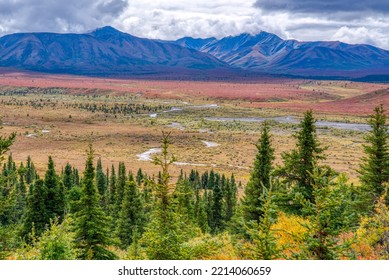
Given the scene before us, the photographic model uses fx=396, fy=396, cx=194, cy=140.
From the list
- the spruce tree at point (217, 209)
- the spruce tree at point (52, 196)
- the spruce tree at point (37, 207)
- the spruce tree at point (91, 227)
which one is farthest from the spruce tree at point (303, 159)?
the spruce tree at point (217, 209)

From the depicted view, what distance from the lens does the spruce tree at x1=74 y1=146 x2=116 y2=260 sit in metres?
16.3

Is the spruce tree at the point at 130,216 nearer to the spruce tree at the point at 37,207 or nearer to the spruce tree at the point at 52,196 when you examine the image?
the spruce tree at the point at 52,196

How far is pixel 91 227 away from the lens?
53.8 ft

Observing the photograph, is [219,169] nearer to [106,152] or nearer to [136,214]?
[106,152]

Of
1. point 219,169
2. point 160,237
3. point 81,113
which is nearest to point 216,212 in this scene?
point 160,237

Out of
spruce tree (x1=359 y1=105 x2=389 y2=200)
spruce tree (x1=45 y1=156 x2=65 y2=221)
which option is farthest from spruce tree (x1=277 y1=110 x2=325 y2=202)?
spruce tree (x1=45 y1=156 x2=65 y2=221)

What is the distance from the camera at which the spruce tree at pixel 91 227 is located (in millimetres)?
16266

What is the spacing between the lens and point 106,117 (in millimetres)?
152750

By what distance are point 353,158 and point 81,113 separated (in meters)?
111

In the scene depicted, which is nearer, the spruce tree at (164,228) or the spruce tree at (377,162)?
the spruce tree at (164,228)

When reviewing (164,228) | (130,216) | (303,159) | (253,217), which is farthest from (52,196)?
(164,228)

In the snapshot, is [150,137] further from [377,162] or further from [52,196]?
[377,162]

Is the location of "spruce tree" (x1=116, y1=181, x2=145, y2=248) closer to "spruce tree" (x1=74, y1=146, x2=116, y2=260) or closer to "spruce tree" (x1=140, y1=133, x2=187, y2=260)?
"spruce tree" (x1=74, y1=146, x2=116, y2=260)

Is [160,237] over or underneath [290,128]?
over
